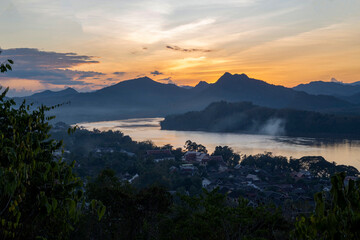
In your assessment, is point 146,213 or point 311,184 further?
point 311,184

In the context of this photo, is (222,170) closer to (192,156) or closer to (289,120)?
(192,156)

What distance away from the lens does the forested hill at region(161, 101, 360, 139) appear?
198ft

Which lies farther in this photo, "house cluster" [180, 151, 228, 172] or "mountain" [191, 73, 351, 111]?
"mountain" [191, 73, 351, 111]

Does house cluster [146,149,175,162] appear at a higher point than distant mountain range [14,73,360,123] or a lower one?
lower

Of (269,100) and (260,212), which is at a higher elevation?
(269,100)

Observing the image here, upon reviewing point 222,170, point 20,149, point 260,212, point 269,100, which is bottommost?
point 222,170

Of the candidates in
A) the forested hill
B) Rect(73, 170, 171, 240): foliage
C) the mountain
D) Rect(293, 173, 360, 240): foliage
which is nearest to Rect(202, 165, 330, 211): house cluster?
Rect(73, 170, 171, 240): foliage

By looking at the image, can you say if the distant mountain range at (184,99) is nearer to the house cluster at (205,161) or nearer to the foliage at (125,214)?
the house cluster at (205,161)

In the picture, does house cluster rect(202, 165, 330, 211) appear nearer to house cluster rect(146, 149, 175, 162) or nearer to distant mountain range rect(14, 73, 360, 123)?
house cluster rect(146, 149, 175, 162)

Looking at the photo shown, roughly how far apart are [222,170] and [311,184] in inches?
310

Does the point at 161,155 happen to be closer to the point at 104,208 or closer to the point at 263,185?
the point at 263,185

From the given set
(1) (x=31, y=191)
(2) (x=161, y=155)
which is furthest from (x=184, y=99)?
(1) (x=31, y=191)

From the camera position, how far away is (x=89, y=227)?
26.4 feet

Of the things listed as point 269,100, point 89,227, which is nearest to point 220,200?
point 89,227
